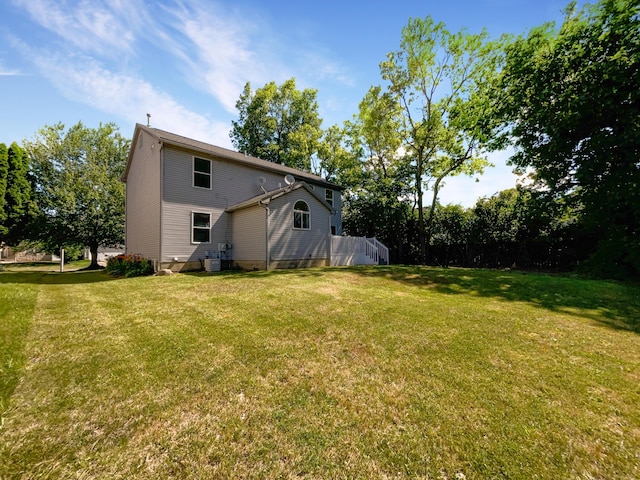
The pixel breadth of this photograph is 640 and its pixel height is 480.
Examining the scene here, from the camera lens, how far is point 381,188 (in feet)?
60.6

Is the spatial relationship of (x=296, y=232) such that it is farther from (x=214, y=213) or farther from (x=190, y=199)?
(x=190, y=199)

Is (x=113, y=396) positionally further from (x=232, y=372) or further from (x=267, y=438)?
(x=267, y=438)

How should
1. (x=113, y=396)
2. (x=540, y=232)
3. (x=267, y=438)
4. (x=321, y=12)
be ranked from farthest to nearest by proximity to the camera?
(x=540, y=232), (x=321, y=12), (x=113, y=396), (x=267, y=438)

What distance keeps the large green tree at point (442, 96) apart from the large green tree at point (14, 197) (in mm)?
29427

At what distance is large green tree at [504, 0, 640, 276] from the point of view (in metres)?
9.80

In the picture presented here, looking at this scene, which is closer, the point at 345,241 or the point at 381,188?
the point at 345,241

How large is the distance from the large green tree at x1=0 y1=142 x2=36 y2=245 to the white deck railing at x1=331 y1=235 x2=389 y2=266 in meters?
24.0

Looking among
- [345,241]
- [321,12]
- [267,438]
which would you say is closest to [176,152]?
[321,12]

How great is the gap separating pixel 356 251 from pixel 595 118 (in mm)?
12209

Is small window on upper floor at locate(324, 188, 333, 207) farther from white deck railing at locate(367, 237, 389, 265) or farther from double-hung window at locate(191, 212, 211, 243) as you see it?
double-hung window at locate(191, 212, 211, 243)

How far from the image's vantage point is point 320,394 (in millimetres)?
2613

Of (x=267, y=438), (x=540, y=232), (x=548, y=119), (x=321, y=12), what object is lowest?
(x=267, y=438)

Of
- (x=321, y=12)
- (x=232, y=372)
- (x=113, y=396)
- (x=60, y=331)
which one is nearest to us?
(x=113, y=396)

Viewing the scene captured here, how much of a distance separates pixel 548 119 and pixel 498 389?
13.9 m
